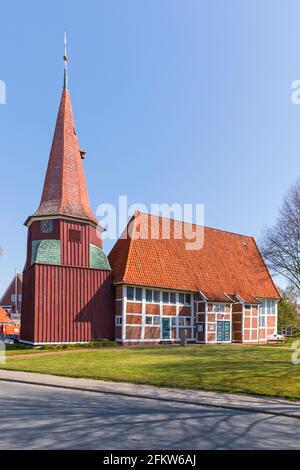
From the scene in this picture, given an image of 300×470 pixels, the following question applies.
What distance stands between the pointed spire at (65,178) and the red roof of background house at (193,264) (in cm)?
385

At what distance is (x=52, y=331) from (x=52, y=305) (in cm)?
165

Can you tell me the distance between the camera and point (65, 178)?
107 ft

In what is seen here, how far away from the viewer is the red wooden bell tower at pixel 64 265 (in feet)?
96.0

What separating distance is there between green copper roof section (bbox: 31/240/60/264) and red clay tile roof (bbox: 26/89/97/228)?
79.3 inches

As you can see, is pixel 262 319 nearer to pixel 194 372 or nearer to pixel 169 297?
pixel 169 297

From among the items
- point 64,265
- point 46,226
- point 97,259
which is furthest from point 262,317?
point 46,226

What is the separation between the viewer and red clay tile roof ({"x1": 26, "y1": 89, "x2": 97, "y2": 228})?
31.6m

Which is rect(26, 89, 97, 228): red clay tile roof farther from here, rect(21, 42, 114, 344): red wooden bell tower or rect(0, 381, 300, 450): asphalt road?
rect(0, 381, 300, 450): asphalt road

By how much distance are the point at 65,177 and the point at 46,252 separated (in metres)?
5.95

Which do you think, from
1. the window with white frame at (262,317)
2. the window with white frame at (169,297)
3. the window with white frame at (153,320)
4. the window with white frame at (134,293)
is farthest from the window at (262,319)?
the window with white frame at (134,293)

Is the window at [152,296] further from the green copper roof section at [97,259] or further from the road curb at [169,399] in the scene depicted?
the road curb at [169,399]

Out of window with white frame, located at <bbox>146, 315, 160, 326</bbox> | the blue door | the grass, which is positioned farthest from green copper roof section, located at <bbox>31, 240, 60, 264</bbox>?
the grass

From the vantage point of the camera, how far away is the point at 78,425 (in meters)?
8.18
